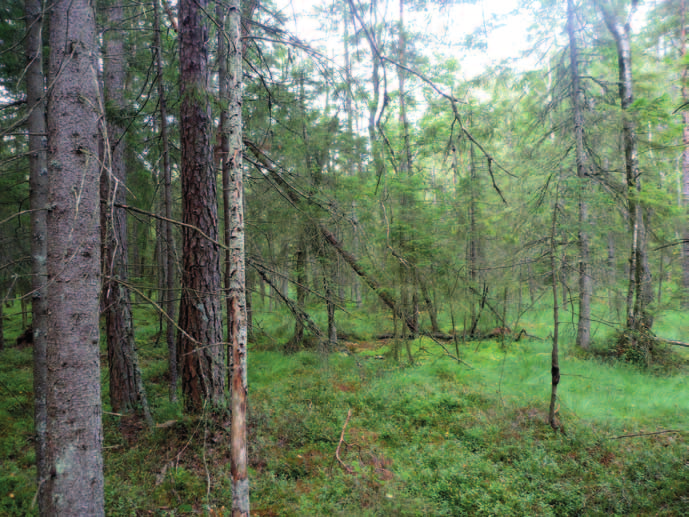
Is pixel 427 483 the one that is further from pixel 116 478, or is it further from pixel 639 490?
pixel 116 478

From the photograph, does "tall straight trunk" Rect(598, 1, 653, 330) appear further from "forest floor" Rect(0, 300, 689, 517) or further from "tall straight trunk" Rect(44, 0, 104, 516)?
"tall straight trunk" Rect(44, 0, 104, 516)

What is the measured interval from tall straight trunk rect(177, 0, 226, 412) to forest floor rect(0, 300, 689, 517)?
753mm

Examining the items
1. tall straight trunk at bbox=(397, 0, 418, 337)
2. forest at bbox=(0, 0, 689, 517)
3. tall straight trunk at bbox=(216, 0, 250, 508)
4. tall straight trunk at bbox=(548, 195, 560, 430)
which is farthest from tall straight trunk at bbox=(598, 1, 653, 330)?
tall straight trunk at bbox=(216, 0, 250, 508)

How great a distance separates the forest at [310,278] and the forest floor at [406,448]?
0.04 m

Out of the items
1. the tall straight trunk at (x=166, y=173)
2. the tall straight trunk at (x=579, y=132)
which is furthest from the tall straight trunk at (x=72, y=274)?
the tall straight trunk at (x=579, y=132)

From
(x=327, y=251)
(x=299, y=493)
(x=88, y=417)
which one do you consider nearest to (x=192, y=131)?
(x=327, y=251)

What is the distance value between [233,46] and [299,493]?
5106 mm

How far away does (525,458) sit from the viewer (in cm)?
563

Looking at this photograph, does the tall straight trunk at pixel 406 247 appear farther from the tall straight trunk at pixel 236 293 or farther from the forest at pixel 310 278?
the tall straight trunk at pixel 236 293

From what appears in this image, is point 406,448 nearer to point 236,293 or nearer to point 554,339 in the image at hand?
point 554,339

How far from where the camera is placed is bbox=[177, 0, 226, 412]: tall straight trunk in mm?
4938

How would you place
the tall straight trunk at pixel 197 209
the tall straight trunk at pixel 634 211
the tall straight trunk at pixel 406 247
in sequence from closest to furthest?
the tall straight trunk at pixel 197 209
the tall straight trunk at pixel 406 247
the tall straight trunk at pixel 634 211

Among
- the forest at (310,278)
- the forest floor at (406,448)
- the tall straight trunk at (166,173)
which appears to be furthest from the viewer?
the tall straight trunk at (166,173)

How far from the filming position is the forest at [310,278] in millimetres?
2371
